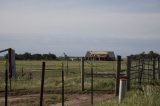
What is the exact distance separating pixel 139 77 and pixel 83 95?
16.6 ft

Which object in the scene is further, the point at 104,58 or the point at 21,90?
the point at 104,58

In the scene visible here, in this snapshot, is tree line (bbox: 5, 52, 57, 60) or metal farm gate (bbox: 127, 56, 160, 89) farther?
tree line (bbox: 5, 52, 57, 60)

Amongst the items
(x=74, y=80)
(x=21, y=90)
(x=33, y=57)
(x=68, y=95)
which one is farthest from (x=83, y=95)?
(x=33, y=57)

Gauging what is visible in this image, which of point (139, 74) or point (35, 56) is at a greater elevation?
point (35, 56)

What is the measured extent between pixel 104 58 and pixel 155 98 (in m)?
104

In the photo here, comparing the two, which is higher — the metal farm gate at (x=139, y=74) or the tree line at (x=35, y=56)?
the tree line at (x=35, y=56)

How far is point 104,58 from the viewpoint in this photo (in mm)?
120500

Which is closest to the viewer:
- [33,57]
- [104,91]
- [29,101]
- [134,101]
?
[134,101]

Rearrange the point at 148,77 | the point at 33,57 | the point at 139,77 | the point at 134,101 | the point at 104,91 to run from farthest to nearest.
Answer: the point at 33,57 → the point at 148,77 → the point at 139,77 → the point at 104,91 → the point at 134,101

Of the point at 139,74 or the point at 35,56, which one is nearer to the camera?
the point at 139,74

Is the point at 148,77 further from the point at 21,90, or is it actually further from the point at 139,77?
the point at 21,90

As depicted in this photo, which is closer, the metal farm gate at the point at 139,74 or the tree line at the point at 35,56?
the metal farm gate at the point at 139,74

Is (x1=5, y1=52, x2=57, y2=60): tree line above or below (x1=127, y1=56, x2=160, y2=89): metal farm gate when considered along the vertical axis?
above

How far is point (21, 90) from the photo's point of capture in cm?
2709
